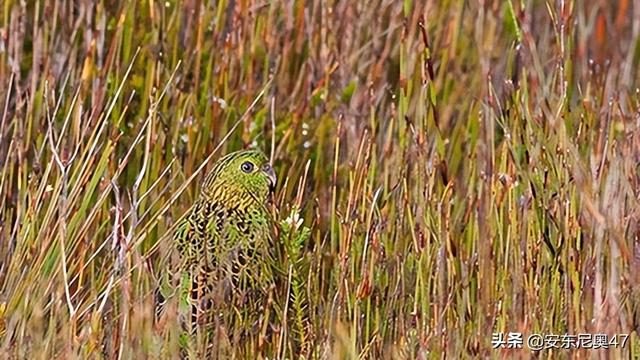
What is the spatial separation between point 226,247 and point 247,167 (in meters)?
0.17

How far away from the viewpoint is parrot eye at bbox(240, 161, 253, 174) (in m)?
2.59

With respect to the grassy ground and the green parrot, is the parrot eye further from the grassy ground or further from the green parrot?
the grassy ground

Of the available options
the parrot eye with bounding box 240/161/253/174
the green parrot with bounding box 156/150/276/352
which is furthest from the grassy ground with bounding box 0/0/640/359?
the parrot eye with bounding box 240/161/253/174

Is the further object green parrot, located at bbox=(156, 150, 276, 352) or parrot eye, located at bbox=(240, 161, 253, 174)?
parrot eye, located at bbox=(240, 161, 253, 174)

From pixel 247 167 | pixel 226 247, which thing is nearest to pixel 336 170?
pixel 247 167

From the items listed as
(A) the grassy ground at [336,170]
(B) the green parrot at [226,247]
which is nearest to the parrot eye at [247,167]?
(B) the green parrot at [226,247]

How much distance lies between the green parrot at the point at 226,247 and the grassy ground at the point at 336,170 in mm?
59

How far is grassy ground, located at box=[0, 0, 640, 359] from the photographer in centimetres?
246

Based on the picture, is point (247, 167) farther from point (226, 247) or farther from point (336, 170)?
point (336, 170)

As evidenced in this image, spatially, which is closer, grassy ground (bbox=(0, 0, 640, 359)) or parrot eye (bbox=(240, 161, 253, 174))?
grassy ground (bbox=(0, 0, 640, 359))

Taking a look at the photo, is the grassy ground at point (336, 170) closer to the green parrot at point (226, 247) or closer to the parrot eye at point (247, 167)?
the green parrot at point (226, 247)

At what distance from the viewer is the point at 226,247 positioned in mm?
2494

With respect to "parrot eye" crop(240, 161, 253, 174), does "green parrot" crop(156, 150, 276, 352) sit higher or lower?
lower

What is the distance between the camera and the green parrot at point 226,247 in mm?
2457
